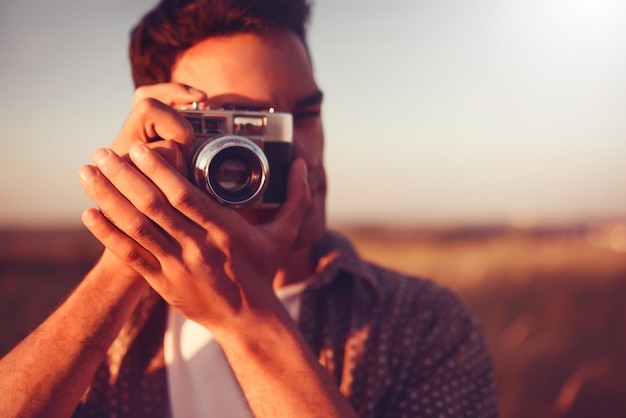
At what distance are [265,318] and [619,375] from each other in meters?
2.43

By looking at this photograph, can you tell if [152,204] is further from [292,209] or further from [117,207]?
[292,209]

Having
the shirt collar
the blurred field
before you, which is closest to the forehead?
the shirt collar

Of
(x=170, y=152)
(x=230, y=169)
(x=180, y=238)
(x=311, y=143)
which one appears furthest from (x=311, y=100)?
(x=180, y=238)

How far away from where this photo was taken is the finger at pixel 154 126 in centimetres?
135

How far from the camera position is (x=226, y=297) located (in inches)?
53.2

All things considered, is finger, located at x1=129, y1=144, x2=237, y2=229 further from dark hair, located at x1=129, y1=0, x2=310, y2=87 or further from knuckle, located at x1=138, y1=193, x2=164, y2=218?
dark hair, located at x1=129, y1=0, x2=310, y2=87

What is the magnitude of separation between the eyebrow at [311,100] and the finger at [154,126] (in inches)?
20.5

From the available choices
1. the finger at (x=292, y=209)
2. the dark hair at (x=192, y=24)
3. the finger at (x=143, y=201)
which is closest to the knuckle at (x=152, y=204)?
the finger at (x=143, y=201)

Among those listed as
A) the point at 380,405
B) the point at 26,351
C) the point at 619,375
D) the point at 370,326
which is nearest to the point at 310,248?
the point at 370,326

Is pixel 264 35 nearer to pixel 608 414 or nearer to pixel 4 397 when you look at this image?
pixel 4 397

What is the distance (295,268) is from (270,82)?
574 millimetres

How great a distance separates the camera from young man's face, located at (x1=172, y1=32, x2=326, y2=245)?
1.71 metres

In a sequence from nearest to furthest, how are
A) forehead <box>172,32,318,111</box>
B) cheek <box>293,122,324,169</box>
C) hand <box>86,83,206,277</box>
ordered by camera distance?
hand <box>86,83,206,277</box> < forehead <box>172,32,318,111</box> < cheek <box>293,122,324,169</box>

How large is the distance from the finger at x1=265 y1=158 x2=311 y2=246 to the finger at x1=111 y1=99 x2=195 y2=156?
0.90 feet
